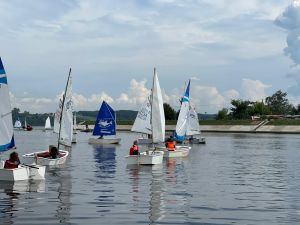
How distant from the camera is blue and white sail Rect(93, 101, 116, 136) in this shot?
3546 inches

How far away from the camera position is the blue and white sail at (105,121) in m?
90.1

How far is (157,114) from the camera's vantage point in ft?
187

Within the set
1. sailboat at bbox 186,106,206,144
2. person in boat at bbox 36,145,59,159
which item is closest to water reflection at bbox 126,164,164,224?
person in boat at bbox 36,145,59,159

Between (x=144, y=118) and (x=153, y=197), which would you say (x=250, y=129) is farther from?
(x=153, y=197)

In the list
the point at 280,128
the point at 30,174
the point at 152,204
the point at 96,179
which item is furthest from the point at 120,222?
the point at 280,128

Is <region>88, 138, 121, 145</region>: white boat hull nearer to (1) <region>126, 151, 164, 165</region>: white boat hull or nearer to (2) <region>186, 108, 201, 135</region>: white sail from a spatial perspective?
(2) <region>186, 108, 201, 135</region>: white sail

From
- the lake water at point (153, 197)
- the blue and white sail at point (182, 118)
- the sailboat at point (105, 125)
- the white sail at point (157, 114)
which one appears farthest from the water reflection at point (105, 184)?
the sailboat at point (105, 125)

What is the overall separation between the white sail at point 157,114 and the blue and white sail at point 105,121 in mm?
33153

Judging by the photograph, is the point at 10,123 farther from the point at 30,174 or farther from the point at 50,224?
the point at 50,224

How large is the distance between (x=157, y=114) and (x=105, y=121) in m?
34.3

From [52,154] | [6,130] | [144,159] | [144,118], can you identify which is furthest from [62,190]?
[144,118]

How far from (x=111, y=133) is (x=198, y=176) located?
2050 inches

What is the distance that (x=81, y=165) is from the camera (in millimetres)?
48969

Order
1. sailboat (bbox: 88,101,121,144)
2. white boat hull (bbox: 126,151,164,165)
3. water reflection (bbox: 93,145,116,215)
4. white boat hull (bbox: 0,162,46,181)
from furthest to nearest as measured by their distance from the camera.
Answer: sailboat (bbox: 88,101,121,144) < white boat hull (bbox: 126,151,164,165) < white boat hull (bbox: 0,162,46,181) < water reflection (bbox: 93,145,116,215)
